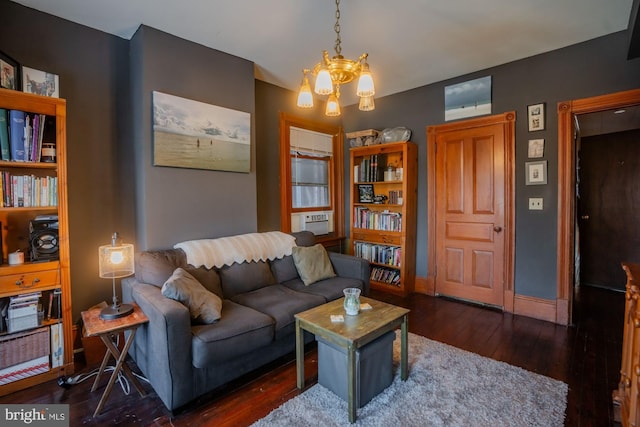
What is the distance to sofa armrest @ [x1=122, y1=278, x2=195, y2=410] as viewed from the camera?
5.94ft

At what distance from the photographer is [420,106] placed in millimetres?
4090

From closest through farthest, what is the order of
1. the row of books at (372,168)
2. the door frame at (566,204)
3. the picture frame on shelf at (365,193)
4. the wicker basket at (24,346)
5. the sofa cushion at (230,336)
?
the sofa cushion at (230,336), the wicker basket at (24,346), the door frame at (566,204), the row of books at (372,168), the picture frame on shelf at (365,193)

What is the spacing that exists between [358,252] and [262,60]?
9.04 feet

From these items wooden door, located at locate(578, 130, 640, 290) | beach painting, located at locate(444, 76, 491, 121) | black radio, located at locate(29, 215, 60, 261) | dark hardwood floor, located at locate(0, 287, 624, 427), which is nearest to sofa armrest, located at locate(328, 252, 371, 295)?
dark hardwood floor, located at locate(0, 287, 624, 427)

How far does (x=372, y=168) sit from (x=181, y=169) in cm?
248

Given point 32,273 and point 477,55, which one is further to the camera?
point 477,55

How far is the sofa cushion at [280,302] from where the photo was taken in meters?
2.32

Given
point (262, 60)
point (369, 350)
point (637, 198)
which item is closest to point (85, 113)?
point (262, 60)

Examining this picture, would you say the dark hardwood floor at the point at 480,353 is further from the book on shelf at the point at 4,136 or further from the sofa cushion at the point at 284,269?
the book on shelf at the point at 4,136

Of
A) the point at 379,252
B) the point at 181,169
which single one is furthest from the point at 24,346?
the point at 379,252

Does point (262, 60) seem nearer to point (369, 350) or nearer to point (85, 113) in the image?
point (85, 113)

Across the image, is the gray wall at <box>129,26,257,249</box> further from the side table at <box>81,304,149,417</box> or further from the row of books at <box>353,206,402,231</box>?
the row of books at <box>353,206,402,231</box>

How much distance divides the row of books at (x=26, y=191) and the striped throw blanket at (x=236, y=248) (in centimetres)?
94

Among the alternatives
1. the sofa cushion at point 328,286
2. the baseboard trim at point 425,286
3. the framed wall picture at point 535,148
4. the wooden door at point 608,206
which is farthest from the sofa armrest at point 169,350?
the wooden door at point 608,206
